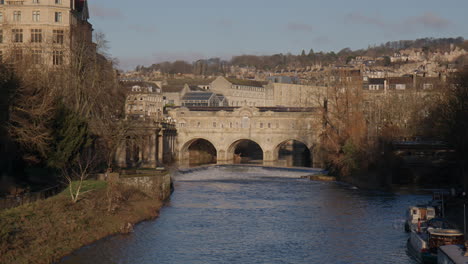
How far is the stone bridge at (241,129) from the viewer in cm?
9194

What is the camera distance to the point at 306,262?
3144 centimetres

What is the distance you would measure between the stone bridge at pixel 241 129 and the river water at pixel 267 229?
3248 cm

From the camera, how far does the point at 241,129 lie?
3772 inches

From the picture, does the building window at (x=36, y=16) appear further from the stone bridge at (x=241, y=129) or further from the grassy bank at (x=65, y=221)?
the stone bridge at (x=241, y=129)

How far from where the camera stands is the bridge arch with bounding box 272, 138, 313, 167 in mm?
91438

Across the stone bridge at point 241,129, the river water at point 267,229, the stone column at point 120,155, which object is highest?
the stone bridge at point 241,129

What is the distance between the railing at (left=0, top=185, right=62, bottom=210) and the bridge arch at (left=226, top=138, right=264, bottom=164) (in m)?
57.2

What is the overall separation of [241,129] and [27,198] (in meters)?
61.7

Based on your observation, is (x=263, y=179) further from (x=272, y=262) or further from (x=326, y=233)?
(x=272, y=262)

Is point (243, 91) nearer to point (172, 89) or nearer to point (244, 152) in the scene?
point (172, 89)

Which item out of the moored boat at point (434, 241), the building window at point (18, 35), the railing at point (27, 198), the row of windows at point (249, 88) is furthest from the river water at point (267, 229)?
the row of windows at point (249, 88)

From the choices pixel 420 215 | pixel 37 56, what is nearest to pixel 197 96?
pixel 37 56

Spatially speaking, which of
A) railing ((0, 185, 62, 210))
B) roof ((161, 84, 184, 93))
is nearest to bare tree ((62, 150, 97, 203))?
railing ((0, 185, 62, 210))

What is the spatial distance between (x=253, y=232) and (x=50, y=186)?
11.5m
